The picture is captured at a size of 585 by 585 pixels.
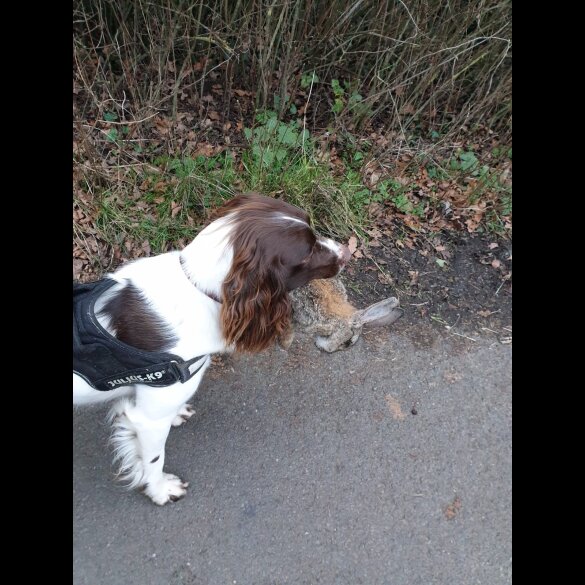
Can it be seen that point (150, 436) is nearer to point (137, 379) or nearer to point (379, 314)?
point (137, 379)

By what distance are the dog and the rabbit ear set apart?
39.7 inches

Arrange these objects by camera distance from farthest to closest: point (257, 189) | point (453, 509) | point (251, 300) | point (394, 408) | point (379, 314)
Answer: point (257, 189) < point (379, 314) < point (394, 408) < point (453, 509) < point (251, 300)

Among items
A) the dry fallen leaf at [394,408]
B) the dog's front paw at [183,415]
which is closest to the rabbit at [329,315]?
the dry fallen leaf at [394,408]

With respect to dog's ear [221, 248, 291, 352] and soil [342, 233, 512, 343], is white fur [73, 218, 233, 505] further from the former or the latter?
soil [342, 233, 512, 343]

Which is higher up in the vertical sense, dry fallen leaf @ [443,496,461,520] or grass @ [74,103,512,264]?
grass @ [74,103,512,264]

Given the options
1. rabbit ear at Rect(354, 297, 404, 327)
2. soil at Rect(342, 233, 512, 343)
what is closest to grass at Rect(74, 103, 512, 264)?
soil at Rect(342, 233, 512, 343)

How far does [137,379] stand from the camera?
7.25 ft

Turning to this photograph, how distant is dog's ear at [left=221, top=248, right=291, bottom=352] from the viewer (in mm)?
2104

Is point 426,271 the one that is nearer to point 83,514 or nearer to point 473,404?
point 473,404

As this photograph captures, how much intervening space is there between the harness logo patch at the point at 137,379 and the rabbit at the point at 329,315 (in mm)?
838

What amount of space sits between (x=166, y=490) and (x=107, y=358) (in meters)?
1.03

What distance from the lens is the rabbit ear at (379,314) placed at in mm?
3270

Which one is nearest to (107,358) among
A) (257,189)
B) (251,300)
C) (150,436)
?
(150,436)

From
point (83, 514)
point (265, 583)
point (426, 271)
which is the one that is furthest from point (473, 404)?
point (83, 514)
